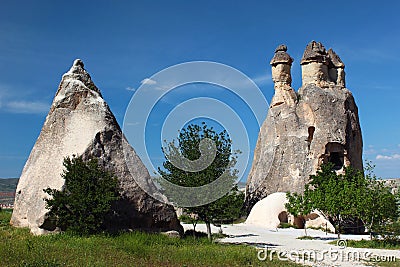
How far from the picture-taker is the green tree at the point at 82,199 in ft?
40.4

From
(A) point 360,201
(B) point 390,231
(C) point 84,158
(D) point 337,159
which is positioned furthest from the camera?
(D) point 337,159

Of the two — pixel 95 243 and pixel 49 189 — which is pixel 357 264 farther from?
pixel 49 189

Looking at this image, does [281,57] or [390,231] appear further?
[281,57]

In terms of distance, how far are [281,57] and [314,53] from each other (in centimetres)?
339

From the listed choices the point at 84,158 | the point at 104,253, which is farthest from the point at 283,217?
the point at 104,253

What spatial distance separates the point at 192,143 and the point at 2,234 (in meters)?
7.07

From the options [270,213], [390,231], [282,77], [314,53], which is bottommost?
[390,231]

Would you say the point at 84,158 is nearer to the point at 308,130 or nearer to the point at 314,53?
the point at 308,130

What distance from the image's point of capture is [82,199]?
12.4 meters

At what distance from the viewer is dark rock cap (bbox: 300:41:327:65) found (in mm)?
40000

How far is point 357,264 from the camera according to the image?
11.1 m

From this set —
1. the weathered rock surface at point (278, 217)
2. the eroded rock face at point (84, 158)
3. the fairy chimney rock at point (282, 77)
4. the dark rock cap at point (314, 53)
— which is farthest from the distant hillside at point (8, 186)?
the eroded rock face at point (84, 158)

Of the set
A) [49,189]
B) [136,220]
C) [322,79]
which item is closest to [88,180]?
[49,189]

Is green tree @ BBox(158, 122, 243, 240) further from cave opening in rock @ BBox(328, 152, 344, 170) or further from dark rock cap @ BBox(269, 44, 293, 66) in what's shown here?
dark rock cap @ BBox(269, 44, 293, 66)
